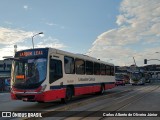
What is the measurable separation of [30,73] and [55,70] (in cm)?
154

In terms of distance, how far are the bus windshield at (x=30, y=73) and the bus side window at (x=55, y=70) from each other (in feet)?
1.66

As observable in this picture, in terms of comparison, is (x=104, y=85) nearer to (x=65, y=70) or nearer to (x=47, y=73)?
(x=65, y=70)

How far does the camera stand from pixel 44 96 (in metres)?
15.1

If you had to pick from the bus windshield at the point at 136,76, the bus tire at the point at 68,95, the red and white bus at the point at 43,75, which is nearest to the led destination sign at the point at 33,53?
the red and white bus at the point at 43,75

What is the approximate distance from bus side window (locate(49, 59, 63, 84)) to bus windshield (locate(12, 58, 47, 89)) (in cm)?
51

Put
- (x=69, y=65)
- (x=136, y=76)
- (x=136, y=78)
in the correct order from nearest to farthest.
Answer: (x=69, y=65) < (x=136, y=78) < (x=136, y=76)

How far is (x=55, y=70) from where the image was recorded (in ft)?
53.8

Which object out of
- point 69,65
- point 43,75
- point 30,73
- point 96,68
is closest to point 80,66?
point 69,65

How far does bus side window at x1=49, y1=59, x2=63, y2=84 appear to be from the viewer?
15855 mm

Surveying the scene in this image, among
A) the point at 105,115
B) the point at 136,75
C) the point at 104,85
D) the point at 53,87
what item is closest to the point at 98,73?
the point at 104,85

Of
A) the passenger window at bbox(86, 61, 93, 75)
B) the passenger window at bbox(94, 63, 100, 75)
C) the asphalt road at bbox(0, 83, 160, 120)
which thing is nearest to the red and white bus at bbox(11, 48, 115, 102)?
the asphalt road at bbox(0, 83, 160, 120)

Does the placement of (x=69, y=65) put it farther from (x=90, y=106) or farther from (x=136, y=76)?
(x=136, y=76)

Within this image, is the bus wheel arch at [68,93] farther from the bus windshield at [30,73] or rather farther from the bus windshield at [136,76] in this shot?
the bus windshield at [136,76]

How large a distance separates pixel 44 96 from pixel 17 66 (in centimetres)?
242
